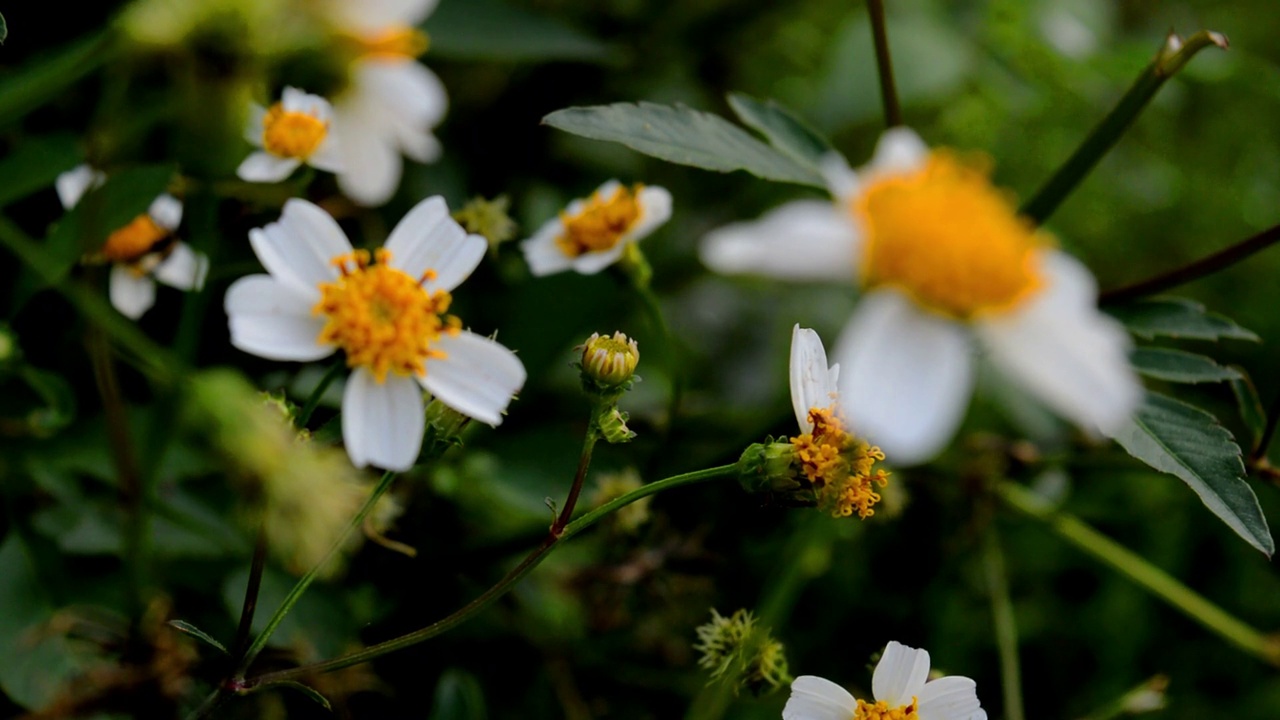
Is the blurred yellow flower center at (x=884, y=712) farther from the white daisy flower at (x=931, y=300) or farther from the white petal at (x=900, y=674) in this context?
the white daisy flower at (x=931, y=300)

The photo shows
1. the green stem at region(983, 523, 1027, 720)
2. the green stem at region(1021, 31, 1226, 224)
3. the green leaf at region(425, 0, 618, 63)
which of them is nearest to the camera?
the green stem at region(1021, 31, 1226, 224)

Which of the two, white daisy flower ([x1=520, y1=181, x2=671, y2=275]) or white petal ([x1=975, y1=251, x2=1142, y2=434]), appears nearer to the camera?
white petal ([x1=975, y1=251, x2=1142, y2=434])

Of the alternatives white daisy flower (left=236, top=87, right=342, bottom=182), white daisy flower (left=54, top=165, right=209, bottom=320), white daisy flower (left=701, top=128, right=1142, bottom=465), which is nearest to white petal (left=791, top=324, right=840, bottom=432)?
white daisy flower (left=701, top=128, right=1142, bottom=465)

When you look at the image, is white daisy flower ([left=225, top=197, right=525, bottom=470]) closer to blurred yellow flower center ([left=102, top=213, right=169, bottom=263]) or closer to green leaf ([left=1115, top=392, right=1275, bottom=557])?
blurred yellow flower center ([left=102, top=213, right=169, bottom=263])

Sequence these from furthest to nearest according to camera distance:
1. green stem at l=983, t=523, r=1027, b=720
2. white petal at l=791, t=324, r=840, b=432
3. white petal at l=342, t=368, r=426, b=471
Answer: green stem at l=983, t=523, r=1027, b=720 → white petal at l=791, t=324, r=840, b=432 → white petal at l=342, t=368, r=426, b=471

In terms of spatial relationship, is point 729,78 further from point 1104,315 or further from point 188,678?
point 188,678

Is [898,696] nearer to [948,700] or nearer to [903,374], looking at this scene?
[948,700]

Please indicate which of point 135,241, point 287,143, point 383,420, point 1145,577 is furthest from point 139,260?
point 1145,577
